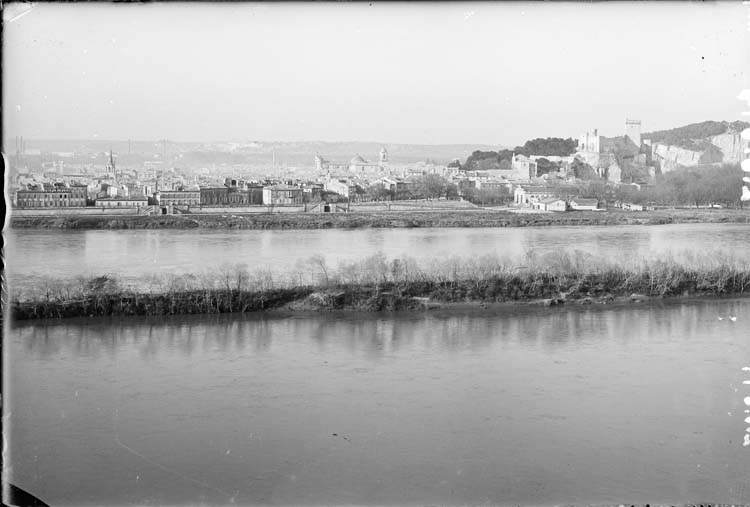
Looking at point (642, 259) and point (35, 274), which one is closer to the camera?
point (35, 274)

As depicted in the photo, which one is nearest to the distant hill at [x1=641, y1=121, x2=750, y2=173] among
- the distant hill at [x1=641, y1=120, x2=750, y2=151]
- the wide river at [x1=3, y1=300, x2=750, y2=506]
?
the distant hill at [x1=641, y1=120, x2=750, y2=151]

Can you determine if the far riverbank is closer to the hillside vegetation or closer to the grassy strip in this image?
the hillside vegetation

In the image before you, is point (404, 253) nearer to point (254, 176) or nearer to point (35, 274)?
point (254, 176)

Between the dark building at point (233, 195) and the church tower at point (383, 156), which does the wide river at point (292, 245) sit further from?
the church tower at point (383, 156)

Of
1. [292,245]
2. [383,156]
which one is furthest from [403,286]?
[383,156]

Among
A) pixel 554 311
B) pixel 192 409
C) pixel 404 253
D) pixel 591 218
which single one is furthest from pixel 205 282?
pixel 591 218

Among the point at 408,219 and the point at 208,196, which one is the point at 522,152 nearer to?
the point at 408,219
